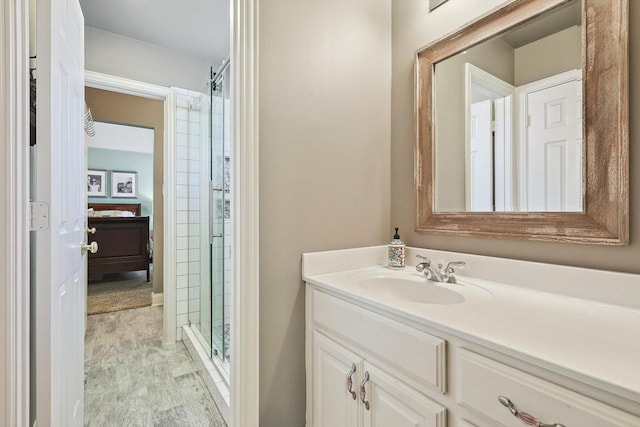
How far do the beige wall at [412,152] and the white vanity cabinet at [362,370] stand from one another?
24.4 inches

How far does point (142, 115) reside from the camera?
3387 millimetres

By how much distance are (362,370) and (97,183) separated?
7.45m

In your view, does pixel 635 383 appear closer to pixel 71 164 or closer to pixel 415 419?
pixel 415 419

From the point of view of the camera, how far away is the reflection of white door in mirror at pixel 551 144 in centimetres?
102

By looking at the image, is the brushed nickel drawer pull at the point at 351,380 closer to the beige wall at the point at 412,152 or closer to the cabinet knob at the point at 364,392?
the cabinet knob at the point at 364,392

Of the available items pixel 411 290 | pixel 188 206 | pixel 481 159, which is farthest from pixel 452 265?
pixel 188 206

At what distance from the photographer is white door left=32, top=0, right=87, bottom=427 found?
3.11 ft

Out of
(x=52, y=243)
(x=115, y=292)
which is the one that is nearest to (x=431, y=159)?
(x=52, y=243)

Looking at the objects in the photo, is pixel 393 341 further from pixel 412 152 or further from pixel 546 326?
pixel 412 152

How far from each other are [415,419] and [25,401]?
3.84 ft

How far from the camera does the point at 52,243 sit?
0.98 m

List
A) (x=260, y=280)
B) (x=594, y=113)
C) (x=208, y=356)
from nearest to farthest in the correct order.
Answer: (x=594, y=113) → (x=260, y=280) → (x=208, y=356)

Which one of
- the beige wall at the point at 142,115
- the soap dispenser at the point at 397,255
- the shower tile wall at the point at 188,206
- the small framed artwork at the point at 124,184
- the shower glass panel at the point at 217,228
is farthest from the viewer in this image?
the small framed artwork at the point at 124,184

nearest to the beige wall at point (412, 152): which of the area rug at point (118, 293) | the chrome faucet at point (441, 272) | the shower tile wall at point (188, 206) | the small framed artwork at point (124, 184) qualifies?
the chrome faucet at point (441, 272)
